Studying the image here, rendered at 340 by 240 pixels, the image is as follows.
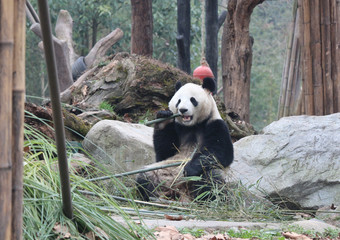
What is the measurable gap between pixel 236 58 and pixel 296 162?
11.6 ft

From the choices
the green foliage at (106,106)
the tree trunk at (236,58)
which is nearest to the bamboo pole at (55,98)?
the green foliage at (106,106)

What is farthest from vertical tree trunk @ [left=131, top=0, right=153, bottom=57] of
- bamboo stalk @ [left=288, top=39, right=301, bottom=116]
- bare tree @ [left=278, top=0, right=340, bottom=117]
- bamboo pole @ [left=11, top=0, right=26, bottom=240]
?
bamboo pole @ [left=11, top=0, right=26, bottom=240]

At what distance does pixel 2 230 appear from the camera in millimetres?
1685

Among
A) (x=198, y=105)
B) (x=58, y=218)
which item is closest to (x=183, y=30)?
(x=198, y=105)

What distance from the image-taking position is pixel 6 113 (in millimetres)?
1688

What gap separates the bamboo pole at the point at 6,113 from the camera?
1686 mm

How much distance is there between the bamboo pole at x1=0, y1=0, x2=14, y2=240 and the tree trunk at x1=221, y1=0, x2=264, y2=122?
22.7 ft

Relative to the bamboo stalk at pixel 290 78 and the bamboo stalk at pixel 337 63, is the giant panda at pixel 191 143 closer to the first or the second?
the bamboo stalk at pixel 337 63

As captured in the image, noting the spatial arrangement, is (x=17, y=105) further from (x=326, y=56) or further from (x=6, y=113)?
(x=326, y=56)

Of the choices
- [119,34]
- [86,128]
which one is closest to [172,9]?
[119,34]

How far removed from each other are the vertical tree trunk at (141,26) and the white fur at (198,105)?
467 centimetres

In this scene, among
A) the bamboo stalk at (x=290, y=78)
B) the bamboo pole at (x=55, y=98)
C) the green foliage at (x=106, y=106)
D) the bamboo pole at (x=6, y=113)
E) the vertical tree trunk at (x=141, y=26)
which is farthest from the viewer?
the vertical tree trunk at (x=141, y=26)

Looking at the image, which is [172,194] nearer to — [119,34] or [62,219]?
[62,219]

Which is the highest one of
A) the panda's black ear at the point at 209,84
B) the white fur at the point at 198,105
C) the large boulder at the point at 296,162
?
the panda's black ear at the point at 209,84
